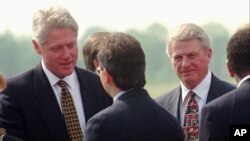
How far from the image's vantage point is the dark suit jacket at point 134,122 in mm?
6883

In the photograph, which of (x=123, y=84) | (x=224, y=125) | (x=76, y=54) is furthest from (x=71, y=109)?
(x=224, y=125)

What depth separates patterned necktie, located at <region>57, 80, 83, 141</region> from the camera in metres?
7.74

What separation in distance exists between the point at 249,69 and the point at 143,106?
74 cm

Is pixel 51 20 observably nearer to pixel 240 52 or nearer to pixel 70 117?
pixel 70 117

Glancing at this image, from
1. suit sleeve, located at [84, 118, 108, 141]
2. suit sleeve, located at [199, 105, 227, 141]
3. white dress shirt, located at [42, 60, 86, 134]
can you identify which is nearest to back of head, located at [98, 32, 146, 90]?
suit sleeve, located at [84, 118, 108, 141]

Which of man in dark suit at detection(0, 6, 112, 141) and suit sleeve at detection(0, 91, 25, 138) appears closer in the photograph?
suit sleeve at detection(0, 91, 25, 138)

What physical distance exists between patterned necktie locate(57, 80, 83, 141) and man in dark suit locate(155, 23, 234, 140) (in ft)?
3.63

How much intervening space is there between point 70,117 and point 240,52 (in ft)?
5.07

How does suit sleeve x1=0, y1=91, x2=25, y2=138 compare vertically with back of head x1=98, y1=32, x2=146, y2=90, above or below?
below

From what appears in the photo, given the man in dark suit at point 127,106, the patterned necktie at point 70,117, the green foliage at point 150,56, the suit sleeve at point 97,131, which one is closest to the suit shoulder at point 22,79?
the patterned necktie at point 70,117

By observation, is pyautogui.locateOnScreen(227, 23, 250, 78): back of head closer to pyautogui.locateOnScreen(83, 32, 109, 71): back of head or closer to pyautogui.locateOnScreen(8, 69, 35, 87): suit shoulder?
pyautogui.locateOnScreen(8, 69, 35, 87): suit shoulder

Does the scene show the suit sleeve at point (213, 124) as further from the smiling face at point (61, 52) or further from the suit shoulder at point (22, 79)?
the suit shoulder at point (22, 79)

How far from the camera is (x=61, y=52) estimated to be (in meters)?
7.84

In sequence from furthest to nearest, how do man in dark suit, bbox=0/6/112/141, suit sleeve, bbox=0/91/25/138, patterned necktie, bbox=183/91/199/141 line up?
patterned necktie, bbox=183/91/199/141
man in dark suit, bbox=0/6/112/141
suit sleeve, bbox=0/91/25/138
